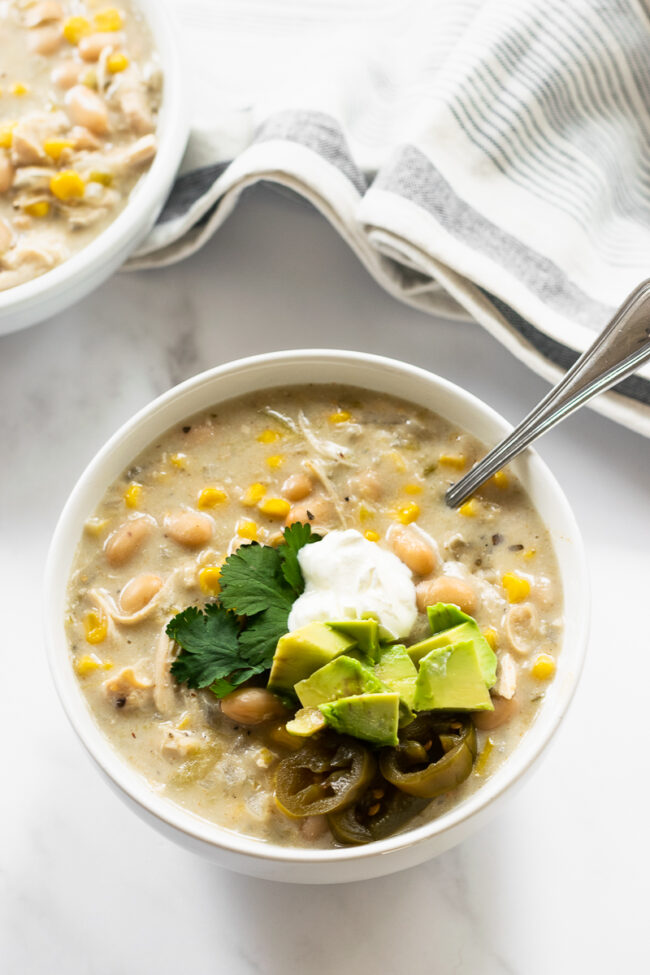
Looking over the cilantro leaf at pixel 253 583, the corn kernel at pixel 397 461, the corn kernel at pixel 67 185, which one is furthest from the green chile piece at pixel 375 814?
the corn kernel at pixel 67 185

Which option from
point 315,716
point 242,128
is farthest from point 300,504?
point 242,128

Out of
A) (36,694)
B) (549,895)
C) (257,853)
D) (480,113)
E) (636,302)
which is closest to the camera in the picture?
(257,853)

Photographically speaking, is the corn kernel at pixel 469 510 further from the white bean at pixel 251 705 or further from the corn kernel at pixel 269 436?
the white bean at pixel 251 705

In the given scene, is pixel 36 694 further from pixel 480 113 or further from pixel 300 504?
pixel 480 113

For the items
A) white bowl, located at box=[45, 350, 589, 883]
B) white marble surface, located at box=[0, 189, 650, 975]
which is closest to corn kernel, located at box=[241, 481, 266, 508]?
white bowl, located at box=[45, 350, 589, 883]

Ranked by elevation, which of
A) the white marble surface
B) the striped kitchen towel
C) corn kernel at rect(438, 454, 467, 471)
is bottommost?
the white marble surface

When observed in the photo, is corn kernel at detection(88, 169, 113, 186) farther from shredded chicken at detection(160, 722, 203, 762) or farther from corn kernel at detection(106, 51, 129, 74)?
shredded chicken at detection(160, 722, 203, 762)
